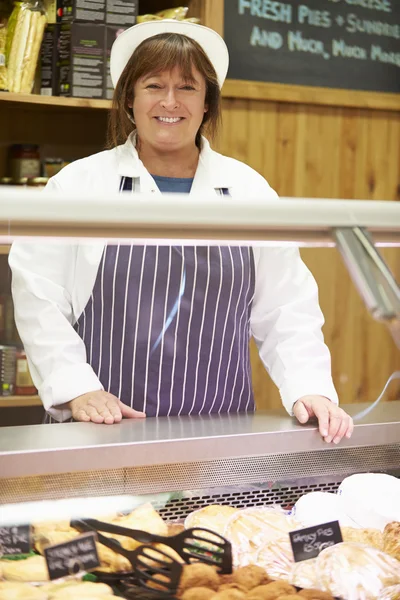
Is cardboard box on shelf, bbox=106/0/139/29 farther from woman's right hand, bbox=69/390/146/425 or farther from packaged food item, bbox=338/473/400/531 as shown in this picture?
packaged food item, bbox=338/473/400/531

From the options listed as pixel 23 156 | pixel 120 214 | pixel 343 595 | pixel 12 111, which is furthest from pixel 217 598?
pixel 12 111

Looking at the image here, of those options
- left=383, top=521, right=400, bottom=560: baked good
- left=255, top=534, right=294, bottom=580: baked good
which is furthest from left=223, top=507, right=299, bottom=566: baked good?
left=383, top=521, right=400, bottom=560: baked good

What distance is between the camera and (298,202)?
935 mm

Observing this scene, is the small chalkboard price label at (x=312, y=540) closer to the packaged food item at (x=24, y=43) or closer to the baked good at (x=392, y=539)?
the baked good at (x=392, y=539)

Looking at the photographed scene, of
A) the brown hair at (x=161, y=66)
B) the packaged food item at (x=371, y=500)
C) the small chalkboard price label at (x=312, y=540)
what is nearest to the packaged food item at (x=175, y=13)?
the brown hair at (x=161, y=66)

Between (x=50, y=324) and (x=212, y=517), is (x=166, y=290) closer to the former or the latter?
(x=50, y=324)

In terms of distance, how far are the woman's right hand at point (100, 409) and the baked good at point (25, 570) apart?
0.95 feet

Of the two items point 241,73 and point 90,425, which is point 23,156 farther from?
point 90,425

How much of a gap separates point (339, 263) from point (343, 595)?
0.42 metres

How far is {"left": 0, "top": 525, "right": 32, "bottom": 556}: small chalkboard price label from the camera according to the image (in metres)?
0.98

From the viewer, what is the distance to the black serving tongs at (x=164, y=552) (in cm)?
98

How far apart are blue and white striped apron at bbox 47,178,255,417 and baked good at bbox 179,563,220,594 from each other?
67cm

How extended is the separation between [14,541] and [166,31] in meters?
1.12

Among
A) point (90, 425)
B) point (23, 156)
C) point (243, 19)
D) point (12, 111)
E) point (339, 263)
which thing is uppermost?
point (243, 19)
